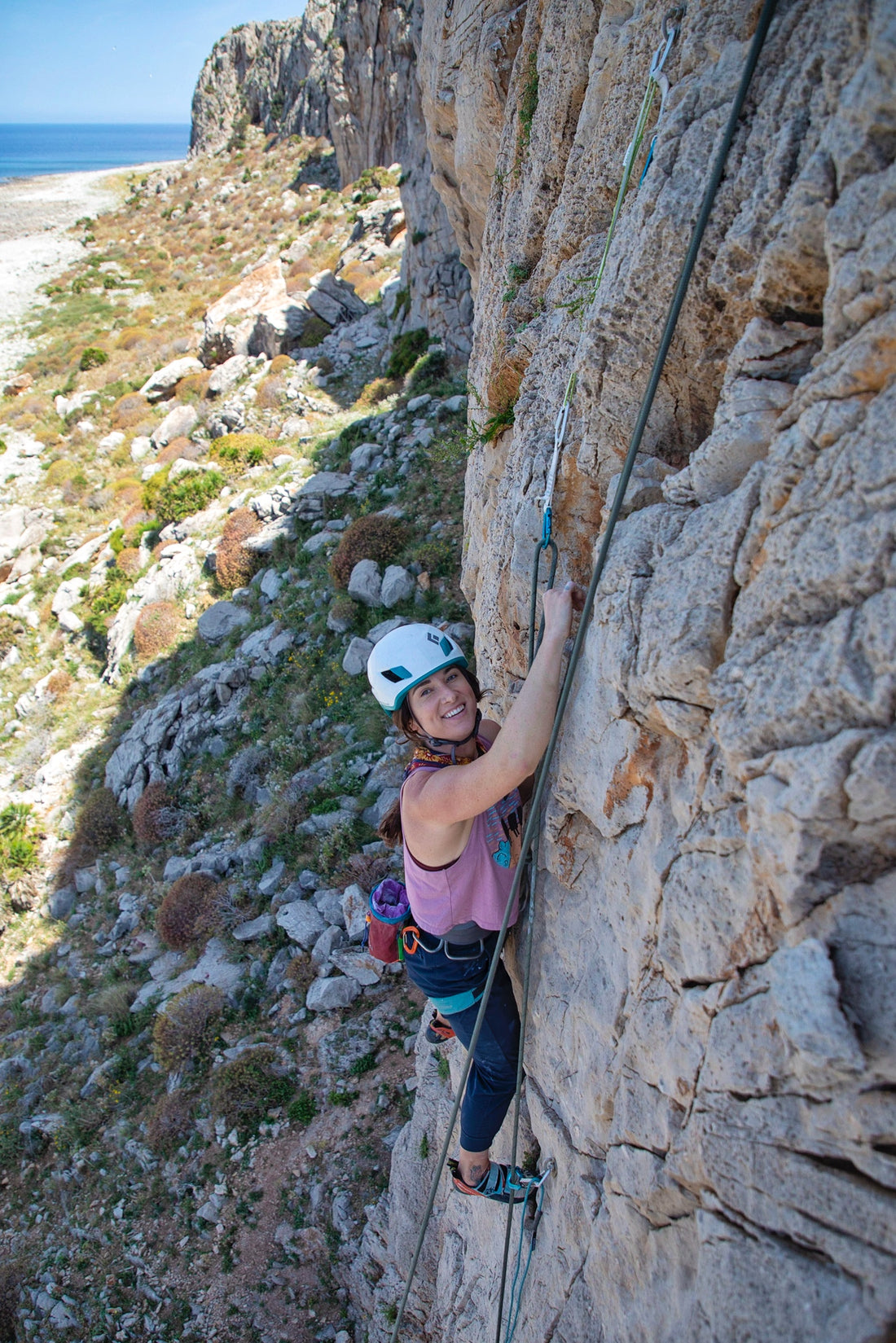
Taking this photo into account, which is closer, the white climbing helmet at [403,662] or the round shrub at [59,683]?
the white climbing helmet at [403,662]

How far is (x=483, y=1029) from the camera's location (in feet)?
11.2

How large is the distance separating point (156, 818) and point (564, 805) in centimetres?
1042

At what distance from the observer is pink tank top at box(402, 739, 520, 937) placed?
3.10m

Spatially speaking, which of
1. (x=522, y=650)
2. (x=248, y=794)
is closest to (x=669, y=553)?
(x=522, y=650)

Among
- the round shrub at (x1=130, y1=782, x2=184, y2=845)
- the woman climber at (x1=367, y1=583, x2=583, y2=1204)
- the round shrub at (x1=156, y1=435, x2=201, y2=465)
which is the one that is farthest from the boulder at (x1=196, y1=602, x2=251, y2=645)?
the woman climber at (x1=367, y1=583, x2=583, y2=1204)

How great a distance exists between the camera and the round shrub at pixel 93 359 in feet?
102

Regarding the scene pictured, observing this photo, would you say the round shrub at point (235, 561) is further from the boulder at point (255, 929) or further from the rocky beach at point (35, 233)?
the rocky beach at point (35, 233)

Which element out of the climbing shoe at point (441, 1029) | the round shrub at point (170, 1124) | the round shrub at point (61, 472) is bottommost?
the round shrub at point (170, 1124)

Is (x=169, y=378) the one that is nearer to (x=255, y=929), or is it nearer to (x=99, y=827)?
(x=99, y=827)

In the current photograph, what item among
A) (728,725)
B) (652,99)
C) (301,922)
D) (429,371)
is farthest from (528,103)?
(429,371)

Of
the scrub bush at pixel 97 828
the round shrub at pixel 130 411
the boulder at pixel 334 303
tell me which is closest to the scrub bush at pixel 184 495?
the round shrub at pixel 130 411

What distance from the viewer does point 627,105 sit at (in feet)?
10.5

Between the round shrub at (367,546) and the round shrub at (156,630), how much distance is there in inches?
177

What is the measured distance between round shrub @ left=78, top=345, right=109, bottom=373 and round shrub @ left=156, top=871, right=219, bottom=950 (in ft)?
94.4
